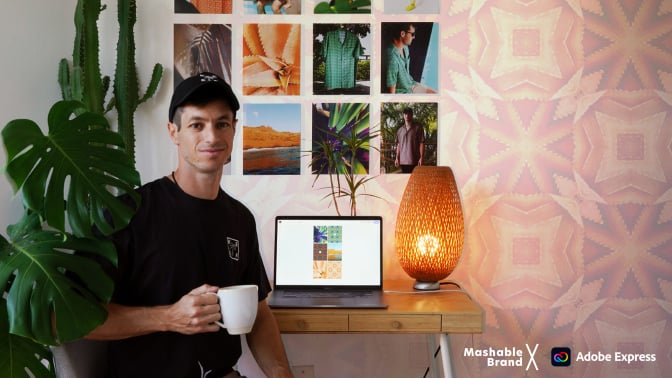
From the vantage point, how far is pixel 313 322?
2.06 metres

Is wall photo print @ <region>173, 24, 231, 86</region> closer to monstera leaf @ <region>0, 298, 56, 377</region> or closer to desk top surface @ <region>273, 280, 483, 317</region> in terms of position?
desk top surface @ <region>273, 280, 483, 317</region>

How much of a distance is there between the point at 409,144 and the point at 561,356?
97 centimetres

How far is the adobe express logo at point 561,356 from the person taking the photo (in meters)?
2.54

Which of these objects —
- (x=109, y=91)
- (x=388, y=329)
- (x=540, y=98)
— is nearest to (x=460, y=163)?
(x=540, y=98)

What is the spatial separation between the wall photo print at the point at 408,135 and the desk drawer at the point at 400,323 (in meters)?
0.67

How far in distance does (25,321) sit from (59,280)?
0.10m

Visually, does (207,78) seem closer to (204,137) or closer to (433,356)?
(204,137)

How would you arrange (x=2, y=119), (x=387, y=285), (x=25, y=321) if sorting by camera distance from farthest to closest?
1. (x=387, y=285)
2. (x=2, y=119)
3. (x=25, y=321)

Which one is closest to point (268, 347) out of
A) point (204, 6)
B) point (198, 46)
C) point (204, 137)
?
point (204, 137)

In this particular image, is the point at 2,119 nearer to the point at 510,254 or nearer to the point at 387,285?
the point at 387,285

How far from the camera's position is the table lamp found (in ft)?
7.50

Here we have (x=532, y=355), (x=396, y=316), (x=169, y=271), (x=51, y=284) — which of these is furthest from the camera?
(x=532, y=355)

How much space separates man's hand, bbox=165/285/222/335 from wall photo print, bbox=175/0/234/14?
1.36 metres

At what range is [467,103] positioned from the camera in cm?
254
